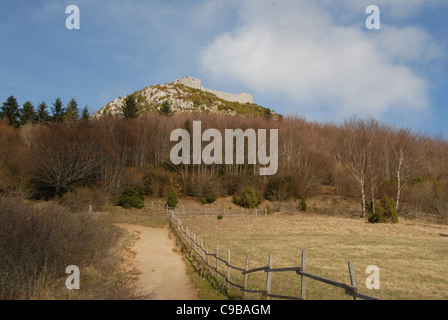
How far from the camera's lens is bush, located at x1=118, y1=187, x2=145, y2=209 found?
129 feet

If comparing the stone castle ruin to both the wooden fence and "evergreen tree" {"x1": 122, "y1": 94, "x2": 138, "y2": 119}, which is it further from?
the wooden fence

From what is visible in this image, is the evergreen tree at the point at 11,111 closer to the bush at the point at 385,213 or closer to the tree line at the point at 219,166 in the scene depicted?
the tree line at the point at 219,166

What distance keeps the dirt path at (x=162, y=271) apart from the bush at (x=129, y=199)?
17523mm

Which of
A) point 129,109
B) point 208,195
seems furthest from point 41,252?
point 129,109

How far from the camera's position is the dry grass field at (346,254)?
9.61 meters

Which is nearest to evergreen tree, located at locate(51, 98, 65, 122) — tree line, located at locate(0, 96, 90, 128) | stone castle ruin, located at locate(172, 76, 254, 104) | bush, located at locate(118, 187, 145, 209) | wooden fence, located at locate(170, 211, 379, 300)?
tree line, located at locate(0, 96, 90, 128)

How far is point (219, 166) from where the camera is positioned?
5394cm

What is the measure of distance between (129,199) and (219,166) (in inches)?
755

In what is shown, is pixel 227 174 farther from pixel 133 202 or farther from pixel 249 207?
pixel 133 202

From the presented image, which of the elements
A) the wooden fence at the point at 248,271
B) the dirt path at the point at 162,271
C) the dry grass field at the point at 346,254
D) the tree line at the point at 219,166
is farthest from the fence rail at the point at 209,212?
the wooden fence at the point at 248,271

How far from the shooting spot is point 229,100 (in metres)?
144
